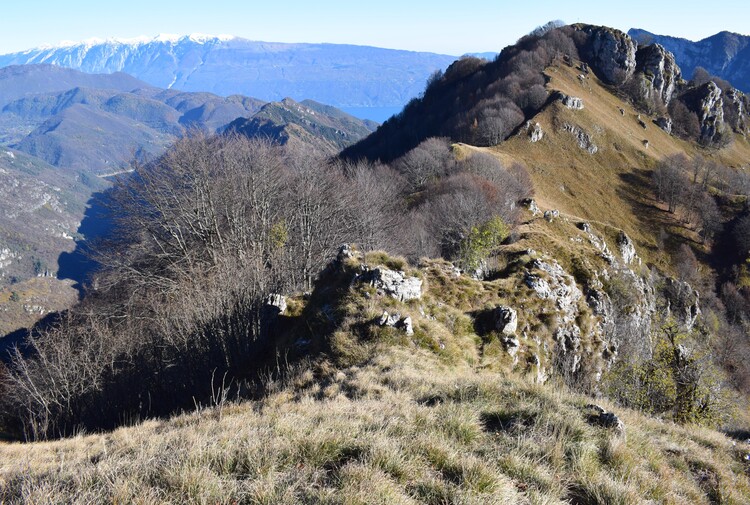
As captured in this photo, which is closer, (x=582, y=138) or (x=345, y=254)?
(x=345, y=254)

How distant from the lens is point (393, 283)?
15.6 meters

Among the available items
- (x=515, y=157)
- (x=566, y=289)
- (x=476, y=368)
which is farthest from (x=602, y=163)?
(x=476, y=368)

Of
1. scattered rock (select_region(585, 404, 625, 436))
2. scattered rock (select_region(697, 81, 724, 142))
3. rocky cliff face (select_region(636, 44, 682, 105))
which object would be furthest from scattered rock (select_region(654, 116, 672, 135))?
scattered rock (select_region(585, 404, 625, 436))

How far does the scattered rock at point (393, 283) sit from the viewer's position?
50.6 ft

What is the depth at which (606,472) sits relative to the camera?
5.48 metres

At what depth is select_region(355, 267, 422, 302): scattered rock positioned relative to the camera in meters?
15.4

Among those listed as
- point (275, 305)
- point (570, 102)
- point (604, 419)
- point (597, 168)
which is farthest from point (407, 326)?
point (570, 102)

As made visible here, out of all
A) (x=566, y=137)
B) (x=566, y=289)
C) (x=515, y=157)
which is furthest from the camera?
(x=566, y=137)

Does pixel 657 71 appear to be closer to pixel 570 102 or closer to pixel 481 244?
pixel 570 102

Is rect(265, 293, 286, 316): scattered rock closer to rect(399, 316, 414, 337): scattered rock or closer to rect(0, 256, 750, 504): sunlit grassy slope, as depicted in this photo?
rect(399, 316, 414, 337): scattered rock

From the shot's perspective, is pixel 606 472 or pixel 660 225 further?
pixel 660 225

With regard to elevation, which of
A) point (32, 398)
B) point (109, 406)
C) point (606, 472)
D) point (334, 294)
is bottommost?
point (32, 398)

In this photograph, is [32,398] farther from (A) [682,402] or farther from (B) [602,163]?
(B) [602,163]

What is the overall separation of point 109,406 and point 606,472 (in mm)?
23138
